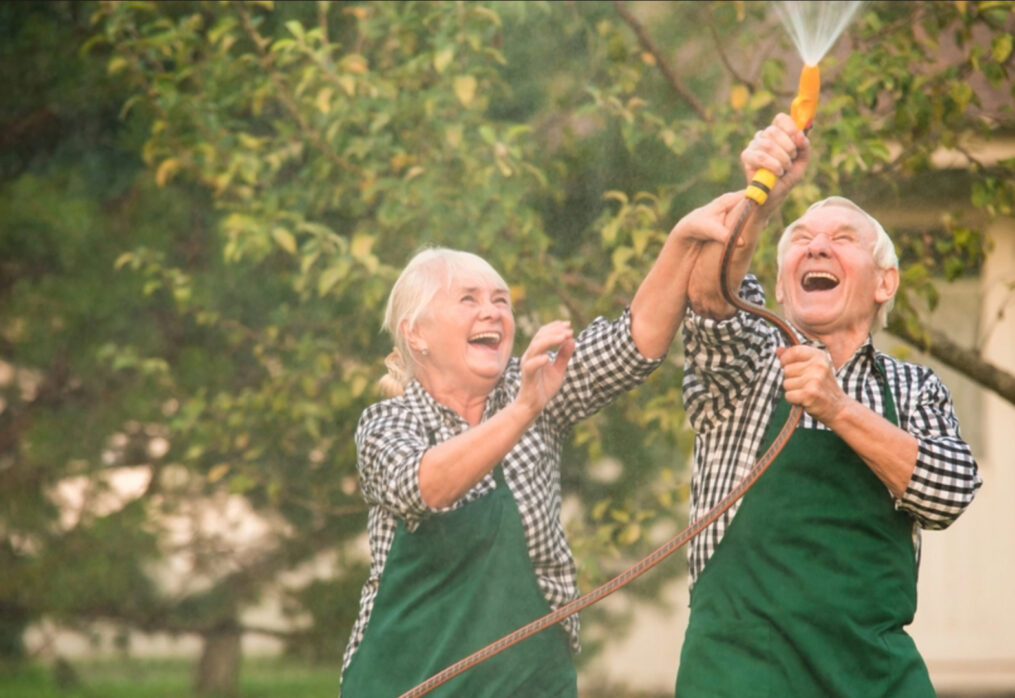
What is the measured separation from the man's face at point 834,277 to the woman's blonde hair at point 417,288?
1.49 ft

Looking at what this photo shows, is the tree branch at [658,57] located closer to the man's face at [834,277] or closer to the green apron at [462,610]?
the man's face at [834,277]

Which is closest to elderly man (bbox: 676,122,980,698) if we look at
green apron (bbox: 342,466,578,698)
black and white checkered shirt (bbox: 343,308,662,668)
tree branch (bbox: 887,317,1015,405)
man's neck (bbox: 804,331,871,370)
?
man's neck (bbox: 804,331,871,370)

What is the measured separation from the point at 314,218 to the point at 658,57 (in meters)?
1.08

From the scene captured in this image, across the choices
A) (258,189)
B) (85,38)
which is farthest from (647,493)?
(85,38)

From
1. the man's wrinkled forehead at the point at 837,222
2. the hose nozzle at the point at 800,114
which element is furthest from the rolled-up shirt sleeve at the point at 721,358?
the hose nozzle at the point at 800,114

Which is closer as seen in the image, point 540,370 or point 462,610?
point 540,370

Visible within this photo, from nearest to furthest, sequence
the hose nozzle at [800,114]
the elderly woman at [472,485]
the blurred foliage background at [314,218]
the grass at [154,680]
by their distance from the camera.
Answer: the hose nozzle at [800,114] < the elderly woman at [472,485] < the blurred foliage background at [314,218] < the grass at [154,680]

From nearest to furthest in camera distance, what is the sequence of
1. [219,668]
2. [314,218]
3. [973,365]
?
[973,365] < [314,218] < [219,668]

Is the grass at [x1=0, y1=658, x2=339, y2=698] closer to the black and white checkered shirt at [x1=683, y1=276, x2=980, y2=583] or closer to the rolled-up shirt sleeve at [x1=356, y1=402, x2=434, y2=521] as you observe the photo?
the rolled-up shirt sleeve at [x1=356, y1=402, x2=434, y2=521]

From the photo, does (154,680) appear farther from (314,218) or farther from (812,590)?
(812,590)

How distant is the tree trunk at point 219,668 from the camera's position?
18.5 ft

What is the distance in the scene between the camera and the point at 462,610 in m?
2.14

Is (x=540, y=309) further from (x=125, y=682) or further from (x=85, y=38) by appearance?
(x=125, y=682)

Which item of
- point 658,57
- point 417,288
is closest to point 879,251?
point 417,288
